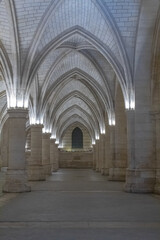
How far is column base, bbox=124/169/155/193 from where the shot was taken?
1572cm

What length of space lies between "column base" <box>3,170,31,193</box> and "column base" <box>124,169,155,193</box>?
15.4ft

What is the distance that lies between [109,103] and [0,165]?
19.3 m

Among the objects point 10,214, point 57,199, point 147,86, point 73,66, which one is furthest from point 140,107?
point 73,66

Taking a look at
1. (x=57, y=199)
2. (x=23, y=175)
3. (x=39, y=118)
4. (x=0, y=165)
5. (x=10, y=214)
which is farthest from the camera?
(x=0, y=165)

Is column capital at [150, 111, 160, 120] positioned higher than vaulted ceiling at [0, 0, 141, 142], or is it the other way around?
vaulted ceiling at [0, 0, 141, 142]

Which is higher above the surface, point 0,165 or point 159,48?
point 159,48

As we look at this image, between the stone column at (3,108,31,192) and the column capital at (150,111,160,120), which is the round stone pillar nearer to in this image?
the column capital at (150,111,160,120)

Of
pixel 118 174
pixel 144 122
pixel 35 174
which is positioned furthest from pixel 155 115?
pixel 35 174

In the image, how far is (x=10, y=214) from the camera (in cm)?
966

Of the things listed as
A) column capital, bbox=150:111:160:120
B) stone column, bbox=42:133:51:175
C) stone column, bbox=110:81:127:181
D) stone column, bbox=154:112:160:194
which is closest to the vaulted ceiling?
column capital, bbox=150:111:160:120

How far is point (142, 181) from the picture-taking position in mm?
15828

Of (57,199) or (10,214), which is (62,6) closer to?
(57,199)

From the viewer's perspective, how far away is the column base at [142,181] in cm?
1572

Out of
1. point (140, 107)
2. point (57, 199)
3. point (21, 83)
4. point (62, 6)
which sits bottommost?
point (57, 199)
